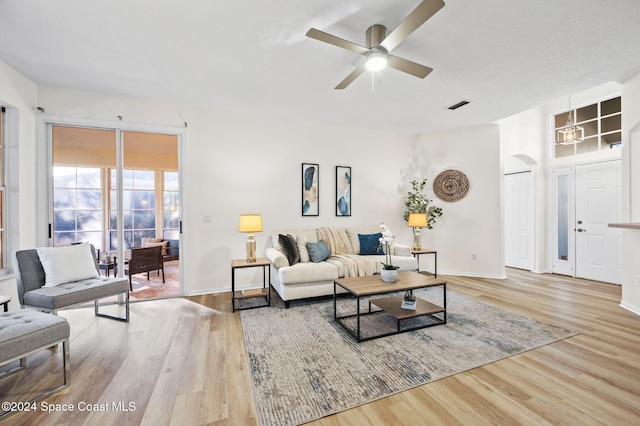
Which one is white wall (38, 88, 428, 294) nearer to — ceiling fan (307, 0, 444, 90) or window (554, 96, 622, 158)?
ceiling fan (307, 0, 444, 90)

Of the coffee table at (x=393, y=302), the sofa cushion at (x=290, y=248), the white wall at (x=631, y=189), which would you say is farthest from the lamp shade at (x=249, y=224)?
the white wall at (x=631, y=189)

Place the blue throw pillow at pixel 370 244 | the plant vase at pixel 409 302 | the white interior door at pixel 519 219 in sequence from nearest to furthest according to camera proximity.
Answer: the plant vase at pixel 409 302
the blue throw pillow at pixel 370 244
the white interior door at pixel 519 219

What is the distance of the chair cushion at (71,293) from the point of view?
7.75 ft

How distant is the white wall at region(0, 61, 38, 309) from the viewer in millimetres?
2896

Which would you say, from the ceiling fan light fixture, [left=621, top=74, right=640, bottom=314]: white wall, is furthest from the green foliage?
the ceiling fan light fixture

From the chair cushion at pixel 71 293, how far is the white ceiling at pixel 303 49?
2273 millimetres

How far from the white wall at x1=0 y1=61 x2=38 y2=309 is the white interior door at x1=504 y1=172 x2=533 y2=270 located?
25.9ft

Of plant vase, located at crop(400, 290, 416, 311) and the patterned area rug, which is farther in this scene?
plant vase, located at crop(400, 290, 416, 311)

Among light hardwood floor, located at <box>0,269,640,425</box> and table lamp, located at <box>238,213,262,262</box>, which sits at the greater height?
table lamp, located at <box>238,213,262,262</box>

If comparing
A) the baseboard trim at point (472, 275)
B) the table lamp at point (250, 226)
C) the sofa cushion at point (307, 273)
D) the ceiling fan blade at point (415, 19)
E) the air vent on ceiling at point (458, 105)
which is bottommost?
the baseboard trim at point (472, 275)

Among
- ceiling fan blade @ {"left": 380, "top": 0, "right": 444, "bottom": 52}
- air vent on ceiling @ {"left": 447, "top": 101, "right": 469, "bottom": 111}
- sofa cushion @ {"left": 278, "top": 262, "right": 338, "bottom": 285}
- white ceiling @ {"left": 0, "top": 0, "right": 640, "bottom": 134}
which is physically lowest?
sofa cushion @ {"left": 278, "top": 262, "right": 338, "bottom": 285}

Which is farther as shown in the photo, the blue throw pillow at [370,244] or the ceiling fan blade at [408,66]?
the blue throw pillow at [370,244]

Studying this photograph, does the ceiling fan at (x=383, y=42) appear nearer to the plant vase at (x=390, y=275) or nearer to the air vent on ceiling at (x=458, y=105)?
the air vent on ceiling at (x=458, y=105)

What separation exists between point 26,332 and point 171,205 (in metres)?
2.51
